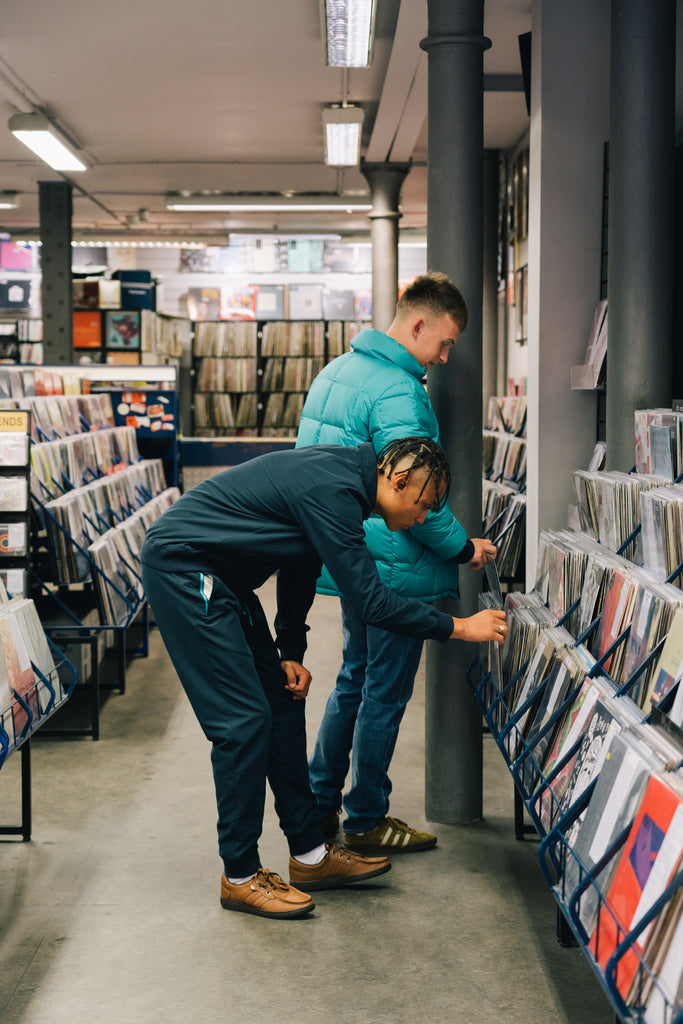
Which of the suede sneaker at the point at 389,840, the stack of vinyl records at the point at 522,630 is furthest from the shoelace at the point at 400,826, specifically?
the stack of vinyl records at the point at 522,630

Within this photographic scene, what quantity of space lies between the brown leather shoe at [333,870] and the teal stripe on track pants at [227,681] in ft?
0.52

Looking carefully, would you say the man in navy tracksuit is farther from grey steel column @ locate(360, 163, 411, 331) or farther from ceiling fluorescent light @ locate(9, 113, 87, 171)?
grey steel column @ locate(360, 163, 411, 331)

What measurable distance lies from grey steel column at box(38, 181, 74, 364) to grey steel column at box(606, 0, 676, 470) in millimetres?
7123

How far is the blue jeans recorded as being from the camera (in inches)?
113

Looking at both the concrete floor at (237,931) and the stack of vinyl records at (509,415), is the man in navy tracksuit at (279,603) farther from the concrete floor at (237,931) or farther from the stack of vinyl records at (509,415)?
the stack of vinyl records at (509,415)

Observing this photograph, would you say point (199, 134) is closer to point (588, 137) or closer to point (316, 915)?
point (588, 137)

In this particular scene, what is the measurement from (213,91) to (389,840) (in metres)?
5.05

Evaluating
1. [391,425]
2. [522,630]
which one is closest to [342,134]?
[391,425]

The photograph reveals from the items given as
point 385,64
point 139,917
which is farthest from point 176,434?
point 139,917

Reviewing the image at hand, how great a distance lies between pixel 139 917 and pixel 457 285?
2.00 metres

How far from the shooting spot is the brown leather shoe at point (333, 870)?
9.05 ft

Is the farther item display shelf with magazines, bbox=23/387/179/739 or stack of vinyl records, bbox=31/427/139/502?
stack of vinyl records, bbox=31/427/139/502

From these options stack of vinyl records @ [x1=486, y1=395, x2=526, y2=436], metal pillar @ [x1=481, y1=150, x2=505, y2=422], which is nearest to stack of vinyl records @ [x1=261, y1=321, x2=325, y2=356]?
metal pillar @ [x1=481, y1=150, x2=505, y2=422]

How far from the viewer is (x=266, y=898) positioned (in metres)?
2.58
